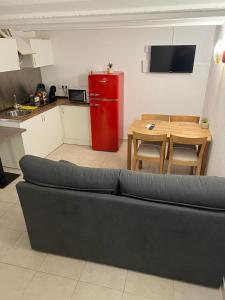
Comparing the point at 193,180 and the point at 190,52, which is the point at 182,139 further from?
the point at 190,52

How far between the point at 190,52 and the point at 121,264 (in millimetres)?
3456

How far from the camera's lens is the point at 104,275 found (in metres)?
1.89

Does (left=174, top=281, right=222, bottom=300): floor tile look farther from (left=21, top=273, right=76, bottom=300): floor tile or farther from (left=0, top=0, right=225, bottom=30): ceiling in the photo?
(left=0, top=0, right=225, bottom=30): ceiling

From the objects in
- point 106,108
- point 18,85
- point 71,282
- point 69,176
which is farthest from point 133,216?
point 18,85

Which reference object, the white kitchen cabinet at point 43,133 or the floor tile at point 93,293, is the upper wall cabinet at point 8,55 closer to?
the white kitchen cabinet at point 43,133

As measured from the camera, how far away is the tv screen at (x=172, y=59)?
12.2ft

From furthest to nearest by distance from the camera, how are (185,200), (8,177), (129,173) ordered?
1. (8,177)
2. (129,173)
3. (185,200)

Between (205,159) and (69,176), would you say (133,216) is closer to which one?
(69,176)

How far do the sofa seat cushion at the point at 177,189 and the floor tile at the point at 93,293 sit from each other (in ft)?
2.74

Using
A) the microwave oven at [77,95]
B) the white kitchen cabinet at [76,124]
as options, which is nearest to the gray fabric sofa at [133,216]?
the white kitchen cabinet at [76,124]

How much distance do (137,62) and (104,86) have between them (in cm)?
86

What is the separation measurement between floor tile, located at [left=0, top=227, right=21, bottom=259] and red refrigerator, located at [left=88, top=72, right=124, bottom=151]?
230 cm

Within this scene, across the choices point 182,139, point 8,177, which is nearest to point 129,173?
point 182,139

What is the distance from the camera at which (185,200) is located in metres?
1.52
